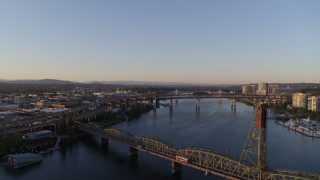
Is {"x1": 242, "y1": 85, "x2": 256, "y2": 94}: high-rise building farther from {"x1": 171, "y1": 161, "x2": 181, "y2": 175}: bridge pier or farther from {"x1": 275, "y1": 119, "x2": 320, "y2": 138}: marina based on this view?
{"x1": 171, "y1": 161, "x2": 181, "y2": 175}: bridge pier

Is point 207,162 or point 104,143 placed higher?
point 207,162

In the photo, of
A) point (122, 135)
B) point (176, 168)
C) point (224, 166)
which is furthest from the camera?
point (122, 135)

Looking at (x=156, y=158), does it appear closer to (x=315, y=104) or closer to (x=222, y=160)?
(x=222, y=160)

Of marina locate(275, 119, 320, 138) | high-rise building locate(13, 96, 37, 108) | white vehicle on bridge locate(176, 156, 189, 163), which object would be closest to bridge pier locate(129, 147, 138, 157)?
white vehicle on bridge locate(176, 156, 189, 163)

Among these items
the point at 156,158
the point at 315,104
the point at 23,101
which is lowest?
the point at 156,158

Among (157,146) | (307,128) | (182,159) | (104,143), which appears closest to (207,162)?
(182,159)

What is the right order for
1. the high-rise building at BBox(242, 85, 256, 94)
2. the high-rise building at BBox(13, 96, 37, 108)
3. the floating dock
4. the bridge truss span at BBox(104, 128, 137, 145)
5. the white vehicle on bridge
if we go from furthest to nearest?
the high-rise building at BBox(242, 85, 256, 94)
the high-rise building at BBox(13, 96, 37, 108)
the bridge truss span at BBox(104, 128, 137, 145)
the floating dock
the white vehicle on bridge

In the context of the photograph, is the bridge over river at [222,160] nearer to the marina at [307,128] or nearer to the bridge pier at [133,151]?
the bridge pier at [133,151]

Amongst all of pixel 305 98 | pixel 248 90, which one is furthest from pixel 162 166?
pixel 248 90

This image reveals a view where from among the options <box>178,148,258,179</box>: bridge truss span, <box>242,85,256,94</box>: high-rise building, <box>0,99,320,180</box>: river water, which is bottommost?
<box>0,99,320,180</box>: river water
